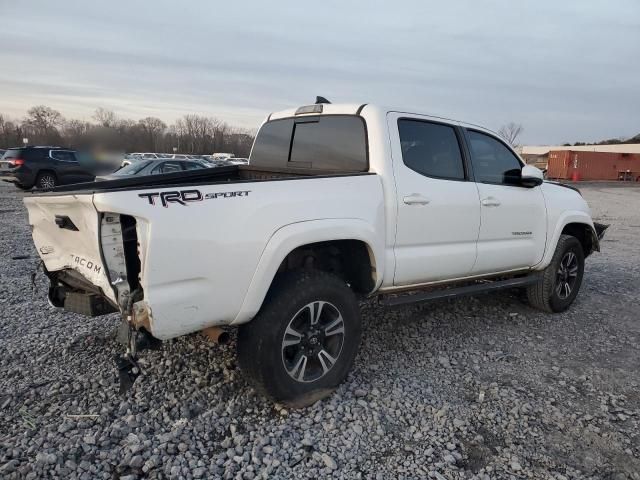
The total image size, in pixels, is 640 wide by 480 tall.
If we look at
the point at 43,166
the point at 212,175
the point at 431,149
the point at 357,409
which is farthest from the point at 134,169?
the point at 357,409

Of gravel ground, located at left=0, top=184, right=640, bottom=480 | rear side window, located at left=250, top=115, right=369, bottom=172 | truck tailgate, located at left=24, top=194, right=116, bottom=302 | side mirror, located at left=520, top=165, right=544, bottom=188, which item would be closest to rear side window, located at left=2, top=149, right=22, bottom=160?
gravel ground, located at left=0, top=184, right=640, bottom=480

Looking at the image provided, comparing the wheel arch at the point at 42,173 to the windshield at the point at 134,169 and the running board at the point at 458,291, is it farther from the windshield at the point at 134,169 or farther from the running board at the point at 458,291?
the running board at the point at 458,291

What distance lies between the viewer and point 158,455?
2.76 m

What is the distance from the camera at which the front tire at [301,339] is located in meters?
3.05

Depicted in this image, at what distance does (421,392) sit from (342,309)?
2.89 ft

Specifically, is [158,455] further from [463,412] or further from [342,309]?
[463,412]

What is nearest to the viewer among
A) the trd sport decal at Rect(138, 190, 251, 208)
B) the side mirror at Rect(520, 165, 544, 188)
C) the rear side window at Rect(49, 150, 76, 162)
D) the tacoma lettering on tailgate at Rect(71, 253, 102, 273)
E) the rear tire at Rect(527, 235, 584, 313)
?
the trd sport decal at Rect(138, 190, 251, 208)

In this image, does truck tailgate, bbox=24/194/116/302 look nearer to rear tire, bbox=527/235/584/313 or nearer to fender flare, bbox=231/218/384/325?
fender flare, bbox=231/218/384/325

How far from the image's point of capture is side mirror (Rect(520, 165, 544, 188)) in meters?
4.60

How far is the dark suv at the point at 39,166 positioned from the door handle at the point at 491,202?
1696 centimetres

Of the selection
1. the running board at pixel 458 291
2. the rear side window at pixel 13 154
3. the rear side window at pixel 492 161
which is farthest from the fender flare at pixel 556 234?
the rear side window at pixel 13 154

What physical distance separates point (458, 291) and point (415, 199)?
42.5 inches

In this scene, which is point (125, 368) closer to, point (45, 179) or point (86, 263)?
point (86, 263)

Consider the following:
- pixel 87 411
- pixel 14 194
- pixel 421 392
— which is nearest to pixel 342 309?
pixel 421 392
